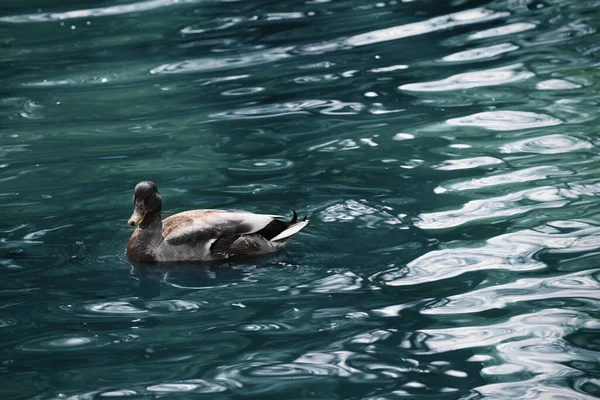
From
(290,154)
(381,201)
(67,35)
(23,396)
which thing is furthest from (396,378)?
(67,35)

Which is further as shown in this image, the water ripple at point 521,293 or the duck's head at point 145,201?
the duck's head at point 145,201

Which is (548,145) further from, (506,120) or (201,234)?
(201,234)

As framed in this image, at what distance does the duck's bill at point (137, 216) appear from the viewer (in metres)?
6.86

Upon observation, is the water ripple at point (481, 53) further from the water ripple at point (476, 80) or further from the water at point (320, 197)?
the water ripple at point (476, 80)

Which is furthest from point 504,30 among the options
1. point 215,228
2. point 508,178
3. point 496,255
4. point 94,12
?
point 215,228

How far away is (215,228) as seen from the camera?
6.86 meters

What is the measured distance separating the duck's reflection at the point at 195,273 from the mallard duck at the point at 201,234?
43mm

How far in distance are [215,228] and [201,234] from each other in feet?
0.29

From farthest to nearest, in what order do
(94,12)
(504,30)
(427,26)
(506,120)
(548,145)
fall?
1. (94,12)
2. (427,26)
3. (504,30)
4. (506,120)
5. (548,145)

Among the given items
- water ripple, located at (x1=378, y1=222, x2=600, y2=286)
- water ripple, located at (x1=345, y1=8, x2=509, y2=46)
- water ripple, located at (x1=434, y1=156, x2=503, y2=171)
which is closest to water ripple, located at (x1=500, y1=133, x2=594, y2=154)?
water ripple, located at (x1=434, y1=156, x2=503, y2=171)

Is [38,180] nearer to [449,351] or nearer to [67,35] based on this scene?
[449,351]

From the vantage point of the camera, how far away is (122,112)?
10766 mm

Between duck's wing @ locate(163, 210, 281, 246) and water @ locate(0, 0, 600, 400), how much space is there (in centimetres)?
20

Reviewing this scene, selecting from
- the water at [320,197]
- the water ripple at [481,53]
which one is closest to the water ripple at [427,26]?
the water at [320,197]
